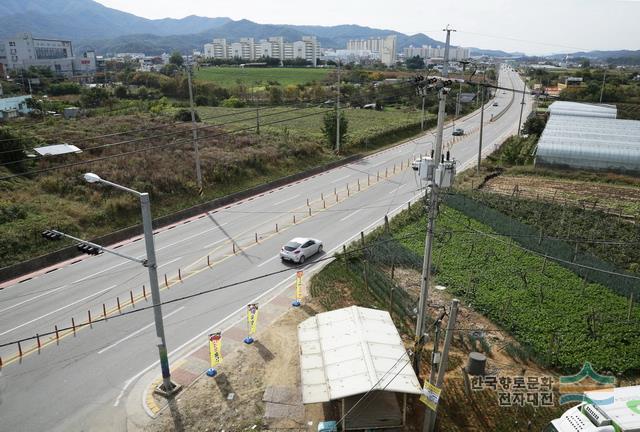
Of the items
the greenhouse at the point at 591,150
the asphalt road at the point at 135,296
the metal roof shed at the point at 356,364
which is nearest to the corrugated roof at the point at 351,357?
the metal roof shed at the point at 356,364

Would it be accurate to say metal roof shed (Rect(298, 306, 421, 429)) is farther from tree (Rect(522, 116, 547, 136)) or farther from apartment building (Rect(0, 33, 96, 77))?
apartment building (Rect(0, 33, 96, 77))

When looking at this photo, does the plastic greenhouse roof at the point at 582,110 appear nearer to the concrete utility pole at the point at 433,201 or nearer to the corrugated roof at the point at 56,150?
the corrugated roof at the point at 56,150

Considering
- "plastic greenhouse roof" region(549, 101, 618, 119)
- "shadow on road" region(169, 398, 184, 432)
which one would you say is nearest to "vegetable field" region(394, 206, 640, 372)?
"shadow on road" region(169, 398, 184, 432)

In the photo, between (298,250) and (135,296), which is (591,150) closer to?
(298,250)

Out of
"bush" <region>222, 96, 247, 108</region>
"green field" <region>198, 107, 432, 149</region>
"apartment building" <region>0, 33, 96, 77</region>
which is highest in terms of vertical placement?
"apartment building" <region>0, 33, 96, 77</region>

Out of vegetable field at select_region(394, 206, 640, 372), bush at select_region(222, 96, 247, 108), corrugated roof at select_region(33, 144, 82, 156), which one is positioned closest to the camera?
vegetable field at select_region(394, 206, 640, 372)

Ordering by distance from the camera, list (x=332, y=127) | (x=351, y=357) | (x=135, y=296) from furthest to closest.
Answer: (x=332, y=127) → (x=135, y=296) → (x=351, y=357)

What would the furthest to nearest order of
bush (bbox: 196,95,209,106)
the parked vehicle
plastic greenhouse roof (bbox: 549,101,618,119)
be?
bush (bbox: 196,95,209,106), plastic greenhouse roof (bbox: 549,101,618,119), the parked vehicle

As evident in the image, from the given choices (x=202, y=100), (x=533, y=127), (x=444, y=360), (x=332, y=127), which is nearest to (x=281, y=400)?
(x=444, y=360)
